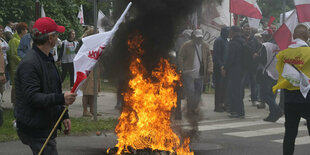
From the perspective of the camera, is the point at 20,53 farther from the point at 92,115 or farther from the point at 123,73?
the point at 123,73

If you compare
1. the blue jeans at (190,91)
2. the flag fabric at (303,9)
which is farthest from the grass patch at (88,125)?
the flag fabric at (303,9)

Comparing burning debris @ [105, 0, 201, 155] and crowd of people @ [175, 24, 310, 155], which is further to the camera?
crowd of people @ [175, 24, 310, 155]

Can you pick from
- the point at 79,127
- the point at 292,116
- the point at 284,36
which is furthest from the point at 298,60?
the point at 79,127

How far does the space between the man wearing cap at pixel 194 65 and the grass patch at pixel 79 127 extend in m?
1.99

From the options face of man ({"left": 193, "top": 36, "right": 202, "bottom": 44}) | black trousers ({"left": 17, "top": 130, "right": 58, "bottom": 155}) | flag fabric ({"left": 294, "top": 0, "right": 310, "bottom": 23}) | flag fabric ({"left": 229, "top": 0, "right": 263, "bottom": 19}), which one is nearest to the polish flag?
flag fabric ({"left": 294, "top": 0, "right": 310, "bottom": 23})

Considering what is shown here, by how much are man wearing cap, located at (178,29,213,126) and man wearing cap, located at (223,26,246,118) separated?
2.12 ft

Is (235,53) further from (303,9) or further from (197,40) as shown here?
(303,9)

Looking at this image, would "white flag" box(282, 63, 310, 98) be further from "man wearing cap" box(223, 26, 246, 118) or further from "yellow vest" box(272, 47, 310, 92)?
"man wearing cap" box(223, 26, 246, 118)

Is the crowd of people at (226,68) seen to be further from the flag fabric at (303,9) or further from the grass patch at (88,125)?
the grass patch at (88,125)

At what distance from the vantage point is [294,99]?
682 centimetres

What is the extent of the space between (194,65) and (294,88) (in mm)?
5527

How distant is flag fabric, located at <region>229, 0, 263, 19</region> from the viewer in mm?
15539

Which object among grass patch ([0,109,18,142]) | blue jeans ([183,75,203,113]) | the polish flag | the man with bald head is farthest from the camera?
blue jeans ([183,75,203,113])

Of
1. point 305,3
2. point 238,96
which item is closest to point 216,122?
point 238,96
